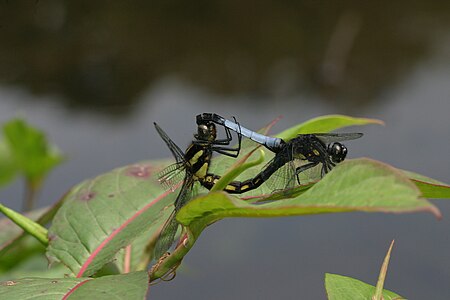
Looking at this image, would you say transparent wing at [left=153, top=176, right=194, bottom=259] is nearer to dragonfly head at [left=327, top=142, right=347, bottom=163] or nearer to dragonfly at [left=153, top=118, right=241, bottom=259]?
A: dragonfly at [left=153, top=118, right=241, bottom=259]

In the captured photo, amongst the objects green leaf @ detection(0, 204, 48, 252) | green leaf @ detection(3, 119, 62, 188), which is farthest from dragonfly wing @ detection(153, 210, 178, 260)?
green leaf @ detection(3, 119, 62, 188)

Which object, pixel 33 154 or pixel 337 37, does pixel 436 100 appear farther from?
pixel 33 154

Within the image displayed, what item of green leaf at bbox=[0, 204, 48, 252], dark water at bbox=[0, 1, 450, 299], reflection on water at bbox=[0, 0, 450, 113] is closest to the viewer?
green leaf at bbox=[0, 204, 48, 252]

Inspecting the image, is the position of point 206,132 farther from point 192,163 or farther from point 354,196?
point 354,196

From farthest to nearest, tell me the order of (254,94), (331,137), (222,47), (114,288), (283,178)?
(222,47) → (254,94) → (331,137) → (283,178) → (114,288)

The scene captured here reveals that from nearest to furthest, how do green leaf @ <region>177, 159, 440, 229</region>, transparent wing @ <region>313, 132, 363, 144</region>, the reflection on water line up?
green leaf @ <region>177, 159, 440, 229</region>, transparent wing @ <region>313, 132, 363, 144</region>, the reflection on water

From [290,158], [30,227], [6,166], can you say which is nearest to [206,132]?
[290,158]

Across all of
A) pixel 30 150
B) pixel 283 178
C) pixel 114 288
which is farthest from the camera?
pixel 30 150
